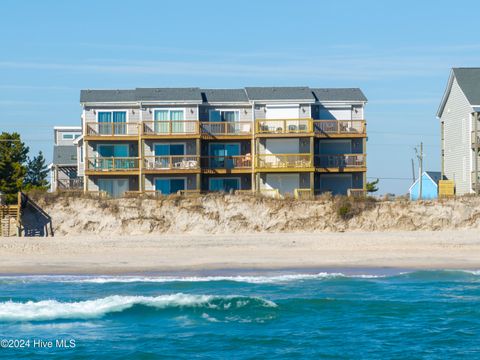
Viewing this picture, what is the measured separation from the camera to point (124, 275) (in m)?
32.4

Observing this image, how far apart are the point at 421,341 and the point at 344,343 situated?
1955 millimetres

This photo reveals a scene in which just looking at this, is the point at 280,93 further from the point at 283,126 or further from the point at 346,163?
the point at 346,163

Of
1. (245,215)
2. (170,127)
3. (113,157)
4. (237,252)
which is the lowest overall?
(237,252)

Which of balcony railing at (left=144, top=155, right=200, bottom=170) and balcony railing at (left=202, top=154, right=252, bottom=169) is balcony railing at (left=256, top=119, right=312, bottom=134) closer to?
balcony railing at (left=202, top=154, right=252, bottom=169)

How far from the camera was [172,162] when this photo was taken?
4866 centimetres

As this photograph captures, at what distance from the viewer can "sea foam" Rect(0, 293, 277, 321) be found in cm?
2523

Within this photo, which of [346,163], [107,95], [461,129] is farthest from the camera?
[461,129]

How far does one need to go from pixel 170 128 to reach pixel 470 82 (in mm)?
17261

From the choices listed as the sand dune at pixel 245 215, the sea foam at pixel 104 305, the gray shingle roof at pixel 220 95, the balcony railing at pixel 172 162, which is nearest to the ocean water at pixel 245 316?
the sea foam at pixel 104 305

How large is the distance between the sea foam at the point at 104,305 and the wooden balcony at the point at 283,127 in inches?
870

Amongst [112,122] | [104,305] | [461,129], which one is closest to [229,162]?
[112,122]

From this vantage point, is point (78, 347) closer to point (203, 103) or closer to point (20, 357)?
point (20, 357)

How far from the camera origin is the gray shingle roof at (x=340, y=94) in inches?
2032

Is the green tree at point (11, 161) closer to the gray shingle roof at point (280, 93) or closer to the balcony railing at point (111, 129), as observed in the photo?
the balcony railing at point (111, 129)
